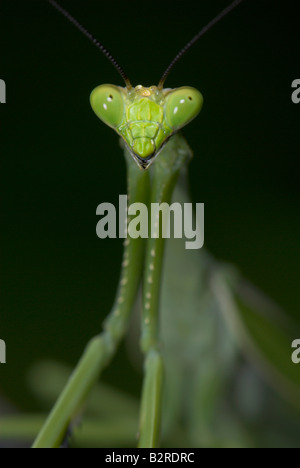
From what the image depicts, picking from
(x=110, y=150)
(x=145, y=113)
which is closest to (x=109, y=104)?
(x=145, y=113)

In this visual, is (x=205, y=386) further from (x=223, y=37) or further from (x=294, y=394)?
(x=223, y=37)

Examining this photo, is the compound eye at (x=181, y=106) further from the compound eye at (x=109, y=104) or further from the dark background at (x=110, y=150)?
the dark background at (x=110, y=150)

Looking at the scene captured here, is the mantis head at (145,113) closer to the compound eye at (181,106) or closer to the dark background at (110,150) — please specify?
the compound eye at (181,106)

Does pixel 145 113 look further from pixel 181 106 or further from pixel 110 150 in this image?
pixel 110 150

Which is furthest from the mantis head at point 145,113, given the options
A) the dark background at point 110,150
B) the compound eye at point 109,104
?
the dark background at point 110,150

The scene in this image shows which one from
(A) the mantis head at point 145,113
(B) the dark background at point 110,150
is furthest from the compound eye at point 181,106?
(B) the dark background at point 110,150

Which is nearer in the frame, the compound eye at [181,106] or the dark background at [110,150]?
the compound eye at [181,106]
